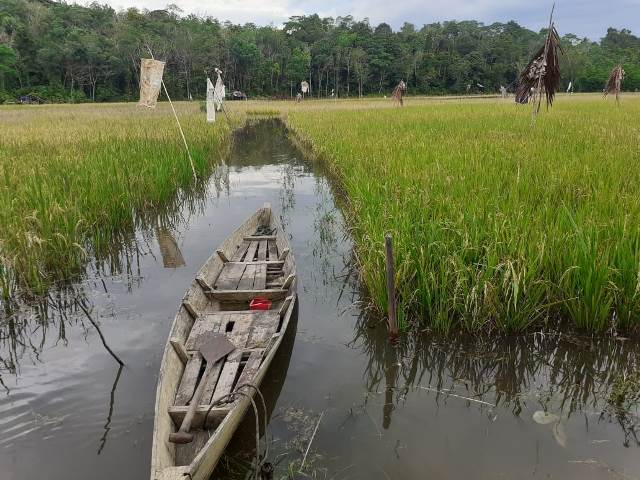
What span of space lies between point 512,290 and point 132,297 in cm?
376

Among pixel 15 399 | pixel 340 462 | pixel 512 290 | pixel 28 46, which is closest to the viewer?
pixel 340 462

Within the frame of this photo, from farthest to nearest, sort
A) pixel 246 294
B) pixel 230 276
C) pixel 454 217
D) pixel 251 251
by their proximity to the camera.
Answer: pixel 251 251, pixel 230 276, pixel 454 217, pixel 246 294

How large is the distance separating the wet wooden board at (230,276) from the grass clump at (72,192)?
162cm

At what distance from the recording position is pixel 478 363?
349 cm

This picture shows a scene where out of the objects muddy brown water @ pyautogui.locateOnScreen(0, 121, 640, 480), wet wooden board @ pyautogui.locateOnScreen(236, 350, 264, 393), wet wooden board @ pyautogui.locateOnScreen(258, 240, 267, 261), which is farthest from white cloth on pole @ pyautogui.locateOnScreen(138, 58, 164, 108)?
wet wooden board @ pyautogui.locateOnScreen(236, 350, 264, 393)

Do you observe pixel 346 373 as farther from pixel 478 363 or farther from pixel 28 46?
pixel 28 46

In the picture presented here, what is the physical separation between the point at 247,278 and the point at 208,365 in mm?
1778

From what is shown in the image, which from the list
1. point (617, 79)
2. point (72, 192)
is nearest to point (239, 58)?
point (617, 79)

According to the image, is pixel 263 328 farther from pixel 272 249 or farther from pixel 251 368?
pixel 272 249

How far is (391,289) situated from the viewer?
11.4 feet

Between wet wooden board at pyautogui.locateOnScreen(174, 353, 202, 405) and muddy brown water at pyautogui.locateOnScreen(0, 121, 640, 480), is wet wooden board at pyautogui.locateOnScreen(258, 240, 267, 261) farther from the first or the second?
wet wooden board at pyautogui.locateOnScreen(174, 353, 202, 405)

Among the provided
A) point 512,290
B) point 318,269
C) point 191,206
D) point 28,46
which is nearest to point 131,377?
point 318,269

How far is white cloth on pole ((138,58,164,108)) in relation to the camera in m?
8.28

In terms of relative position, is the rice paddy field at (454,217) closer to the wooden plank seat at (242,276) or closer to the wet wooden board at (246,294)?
the wet wooden board at (246,294)
